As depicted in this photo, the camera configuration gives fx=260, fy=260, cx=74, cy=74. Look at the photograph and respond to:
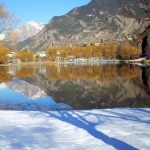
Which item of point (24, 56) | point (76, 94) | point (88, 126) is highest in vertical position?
point (24, 56)

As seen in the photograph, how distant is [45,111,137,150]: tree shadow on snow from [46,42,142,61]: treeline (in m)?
83.5

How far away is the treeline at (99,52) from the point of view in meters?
91.9

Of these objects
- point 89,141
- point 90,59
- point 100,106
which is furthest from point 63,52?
point 89,141

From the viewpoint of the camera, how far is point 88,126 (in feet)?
23.8

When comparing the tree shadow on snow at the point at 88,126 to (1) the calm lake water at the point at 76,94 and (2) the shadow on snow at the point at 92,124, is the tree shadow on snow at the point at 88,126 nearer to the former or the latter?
(2) the shadow on snow at the point at 92,124

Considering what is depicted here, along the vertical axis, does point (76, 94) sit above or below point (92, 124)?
below

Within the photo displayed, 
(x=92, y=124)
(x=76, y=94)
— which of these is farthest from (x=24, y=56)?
(x=92, y=124)

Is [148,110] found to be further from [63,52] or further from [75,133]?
[63,52]

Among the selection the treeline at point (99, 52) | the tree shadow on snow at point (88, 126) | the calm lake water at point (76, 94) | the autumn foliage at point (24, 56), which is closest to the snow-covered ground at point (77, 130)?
the tree shadow on snow at point (88, 126)

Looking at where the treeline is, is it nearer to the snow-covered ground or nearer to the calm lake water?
the calm lake water

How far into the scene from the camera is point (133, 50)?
90.9m

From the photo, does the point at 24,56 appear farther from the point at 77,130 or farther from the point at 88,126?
the point at 77,130

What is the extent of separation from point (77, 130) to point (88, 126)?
0.54 metres

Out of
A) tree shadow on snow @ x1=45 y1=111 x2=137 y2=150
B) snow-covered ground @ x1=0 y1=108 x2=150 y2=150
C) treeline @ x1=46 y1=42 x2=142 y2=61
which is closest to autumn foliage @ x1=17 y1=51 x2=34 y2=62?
treeline @ x1=46 y1=42 x2=142 y2=61
